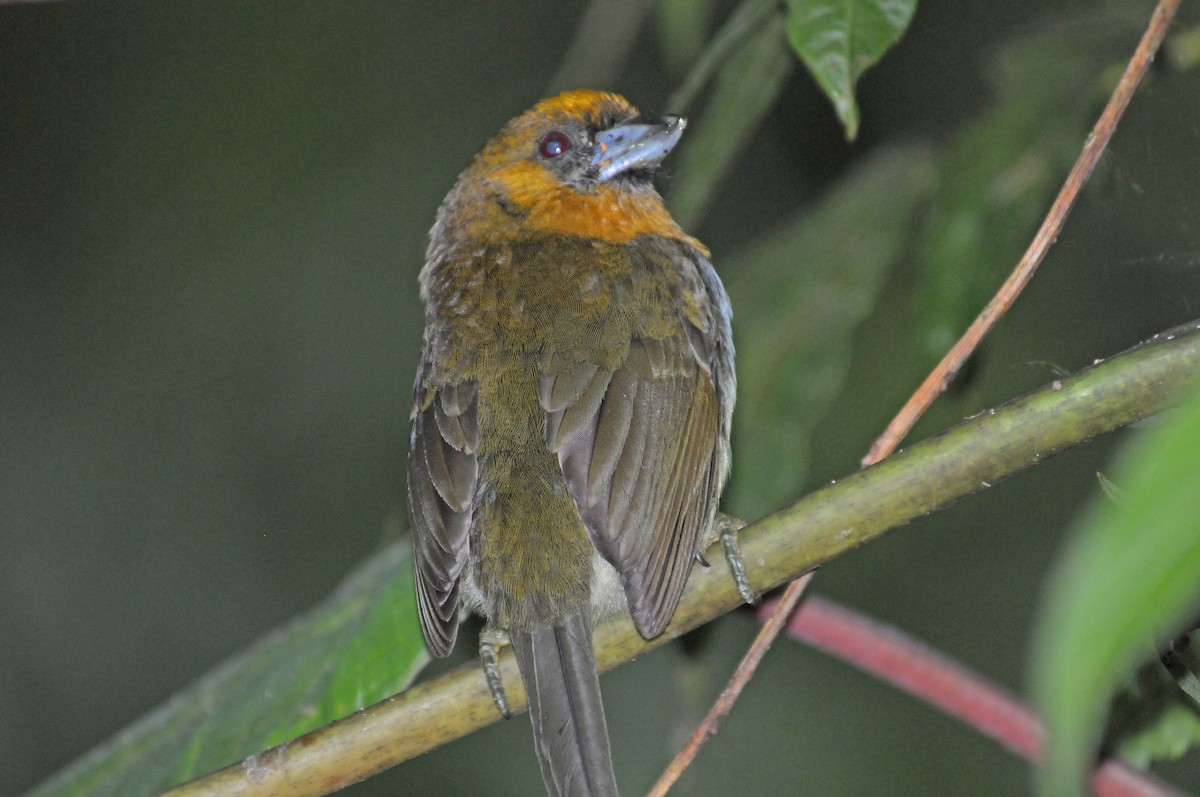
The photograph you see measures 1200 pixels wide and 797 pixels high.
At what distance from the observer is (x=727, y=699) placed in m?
2.03

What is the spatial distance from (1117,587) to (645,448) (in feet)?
6.75

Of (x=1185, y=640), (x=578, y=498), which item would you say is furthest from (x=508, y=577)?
(x=1185, y=640)

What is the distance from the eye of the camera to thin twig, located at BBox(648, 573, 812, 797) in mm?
1979

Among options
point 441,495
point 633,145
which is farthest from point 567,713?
point 633,145

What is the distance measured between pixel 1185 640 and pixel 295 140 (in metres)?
5.62

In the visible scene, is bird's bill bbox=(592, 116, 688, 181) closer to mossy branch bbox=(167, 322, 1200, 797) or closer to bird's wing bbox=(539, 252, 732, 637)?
bird's wing bbox=(539, 252, 732, 637)

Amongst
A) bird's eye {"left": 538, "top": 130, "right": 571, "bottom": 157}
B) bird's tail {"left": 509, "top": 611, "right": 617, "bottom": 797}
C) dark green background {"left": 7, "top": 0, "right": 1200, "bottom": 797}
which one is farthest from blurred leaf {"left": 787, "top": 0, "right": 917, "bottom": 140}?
dark green background {"left": 7, "top": 0, "right": 1200, "bottom": 797}

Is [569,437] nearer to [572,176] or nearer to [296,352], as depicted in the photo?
[572,176]

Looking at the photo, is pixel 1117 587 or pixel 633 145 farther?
pixel 633 145

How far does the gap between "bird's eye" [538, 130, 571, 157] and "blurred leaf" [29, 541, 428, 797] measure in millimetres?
1191

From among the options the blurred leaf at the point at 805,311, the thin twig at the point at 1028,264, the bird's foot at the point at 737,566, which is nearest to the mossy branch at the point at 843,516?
the bird's foot at the point at 737,566

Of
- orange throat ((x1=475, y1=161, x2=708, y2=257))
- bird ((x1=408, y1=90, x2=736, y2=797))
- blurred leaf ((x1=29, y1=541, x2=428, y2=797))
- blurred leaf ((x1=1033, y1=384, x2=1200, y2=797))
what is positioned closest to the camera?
blurred leaf ((x1=1033, y1=384, x2=1200, y2=797))

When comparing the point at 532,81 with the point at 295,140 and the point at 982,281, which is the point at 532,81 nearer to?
the point at 295,140

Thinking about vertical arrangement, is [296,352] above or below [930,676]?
above
